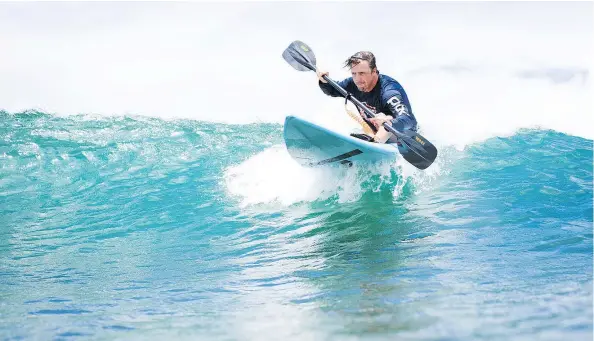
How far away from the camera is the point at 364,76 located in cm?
666

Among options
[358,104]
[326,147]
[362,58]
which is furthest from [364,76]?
[326,147]

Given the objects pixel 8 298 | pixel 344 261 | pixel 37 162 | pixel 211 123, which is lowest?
pixel 8 298

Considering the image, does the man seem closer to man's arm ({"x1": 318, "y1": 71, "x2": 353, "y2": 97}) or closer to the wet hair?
the wet hair

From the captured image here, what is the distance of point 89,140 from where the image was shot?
36.0 ft

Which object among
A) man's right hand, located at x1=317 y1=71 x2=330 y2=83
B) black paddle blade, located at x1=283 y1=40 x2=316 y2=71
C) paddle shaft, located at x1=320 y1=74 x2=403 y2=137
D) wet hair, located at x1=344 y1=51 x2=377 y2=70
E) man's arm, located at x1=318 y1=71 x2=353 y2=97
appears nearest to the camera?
paddle shaft, located at x1=320 y1=74 x2=403 y2=137

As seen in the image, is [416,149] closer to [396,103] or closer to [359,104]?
[396,103]

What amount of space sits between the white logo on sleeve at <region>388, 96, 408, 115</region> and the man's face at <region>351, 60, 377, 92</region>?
0.38m

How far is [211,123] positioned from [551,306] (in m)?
10.4

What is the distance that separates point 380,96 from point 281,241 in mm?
2244

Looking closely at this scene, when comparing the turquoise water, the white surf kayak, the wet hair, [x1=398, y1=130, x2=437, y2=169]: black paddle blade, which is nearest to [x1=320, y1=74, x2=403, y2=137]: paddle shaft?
[x1=398, y1=130, x2=437, y2=169]: black paddle blade

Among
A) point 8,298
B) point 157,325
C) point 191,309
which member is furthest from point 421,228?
point 8,298

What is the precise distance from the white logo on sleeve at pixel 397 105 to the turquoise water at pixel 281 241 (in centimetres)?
93

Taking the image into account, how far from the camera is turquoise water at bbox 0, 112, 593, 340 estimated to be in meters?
3.09

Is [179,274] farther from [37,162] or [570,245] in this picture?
[37,162]
